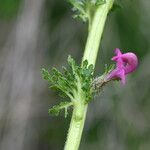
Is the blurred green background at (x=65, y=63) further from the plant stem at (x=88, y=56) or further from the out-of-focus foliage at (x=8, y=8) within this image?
the plant stem at (x=88, y=56)

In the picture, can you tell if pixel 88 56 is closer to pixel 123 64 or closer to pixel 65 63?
pixel 123 64

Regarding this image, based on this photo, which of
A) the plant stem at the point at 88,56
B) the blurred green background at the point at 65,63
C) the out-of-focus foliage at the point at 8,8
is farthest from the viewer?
the blurred green background at the point at 65,63

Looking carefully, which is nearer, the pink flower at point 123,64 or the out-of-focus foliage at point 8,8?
the pink flower at point 123,64

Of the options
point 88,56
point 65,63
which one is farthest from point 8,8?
point 88,56

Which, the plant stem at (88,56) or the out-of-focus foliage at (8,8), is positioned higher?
the out-of-focus foliage at (8,8)

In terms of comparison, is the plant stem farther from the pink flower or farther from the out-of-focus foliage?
the out-of-focus foliage

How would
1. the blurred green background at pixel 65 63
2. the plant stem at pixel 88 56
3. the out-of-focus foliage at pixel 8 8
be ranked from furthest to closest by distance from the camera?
1. the blurred green background at pixel 65 63
2. the out-of-focus foliage at pixel 8 8
3. the plant stem at pixel 88 56

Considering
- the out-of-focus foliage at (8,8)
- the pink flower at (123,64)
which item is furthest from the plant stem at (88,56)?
the out-of-focus foliage at (8,8)
